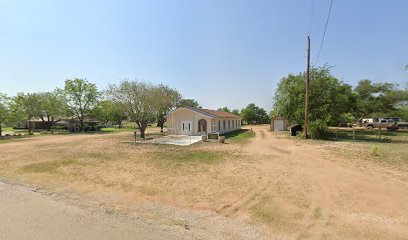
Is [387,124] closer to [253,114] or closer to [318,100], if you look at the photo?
[318,100]

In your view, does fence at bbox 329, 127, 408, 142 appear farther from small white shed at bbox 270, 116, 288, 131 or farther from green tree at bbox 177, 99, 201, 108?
green tree at bbox 177, 99, 201, 108

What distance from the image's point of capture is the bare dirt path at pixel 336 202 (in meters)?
4.49

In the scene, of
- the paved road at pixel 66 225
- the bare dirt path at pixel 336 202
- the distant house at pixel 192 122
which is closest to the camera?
the paved road at pixel 66 225

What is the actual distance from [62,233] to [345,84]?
3796 centimetres

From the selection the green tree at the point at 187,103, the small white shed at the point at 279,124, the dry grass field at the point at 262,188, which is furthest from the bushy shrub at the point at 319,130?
the green tree at the point at 187,103

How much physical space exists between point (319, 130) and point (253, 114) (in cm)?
4751

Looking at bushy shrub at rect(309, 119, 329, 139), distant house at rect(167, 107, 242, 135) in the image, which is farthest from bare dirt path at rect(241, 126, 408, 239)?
distant house at rect(167, 107, 242, 135)

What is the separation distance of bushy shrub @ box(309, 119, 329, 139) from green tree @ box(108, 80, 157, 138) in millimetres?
19953

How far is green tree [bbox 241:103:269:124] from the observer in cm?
6856

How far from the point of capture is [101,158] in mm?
13133

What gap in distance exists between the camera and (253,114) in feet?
227

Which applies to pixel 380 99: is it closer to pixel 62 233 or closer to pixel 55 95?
pixel 62 233

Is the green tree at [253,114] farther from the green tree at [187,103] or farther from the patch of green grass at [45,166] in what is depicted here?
the patch of green grass at [45,166]

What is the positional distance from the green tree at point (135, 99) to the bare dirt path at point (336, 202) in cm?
2057
